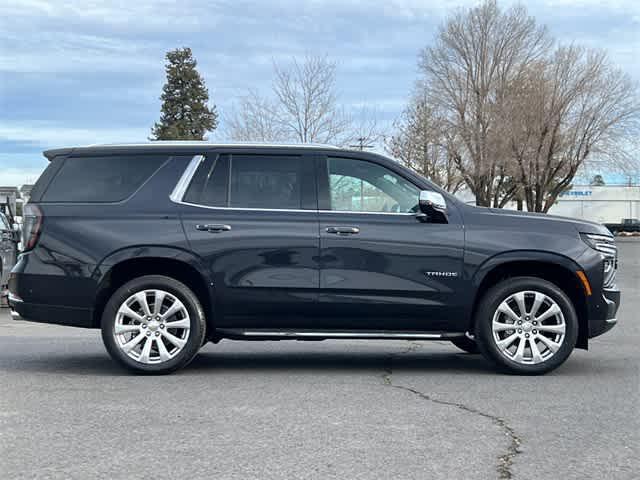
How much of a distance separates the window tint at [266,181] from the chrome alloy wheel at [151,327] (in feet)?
3.24

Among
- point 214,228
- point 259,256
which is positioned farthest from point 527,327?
point 214,228

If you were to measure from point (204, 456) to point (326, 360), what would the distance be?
3.90m

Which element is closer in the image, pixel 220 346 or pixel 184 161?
pixel 184 161

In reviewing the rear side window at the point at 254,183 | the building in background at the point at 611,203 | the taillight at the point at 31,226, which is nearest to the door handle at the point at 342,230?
the rear side window at the point at 254,183

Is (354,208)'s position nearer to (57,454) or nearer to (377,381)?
(377,381)

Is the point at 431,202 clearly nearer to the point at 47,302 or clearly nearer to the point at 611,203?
the point at 47,302

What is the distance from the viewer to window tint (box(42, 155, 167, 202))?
25.5 feet

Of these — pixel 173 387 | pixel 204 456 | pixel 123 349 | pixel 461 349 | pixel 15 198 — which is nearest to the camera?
pixel 204 456

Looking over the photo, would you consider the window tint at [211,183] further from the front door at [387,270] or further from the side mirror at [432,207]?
the side mirror at [432,207]

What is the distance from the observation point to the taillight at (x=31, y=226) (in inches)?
305

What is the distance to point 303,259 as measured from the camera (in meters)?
7.55

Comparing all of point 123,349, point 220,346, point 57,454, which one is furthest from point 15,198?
point 57,454

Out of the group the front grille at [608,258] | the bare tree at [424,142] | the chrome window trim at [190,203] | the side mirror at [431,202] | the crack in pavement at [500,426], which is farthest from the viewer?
the bare tree at [424,142]

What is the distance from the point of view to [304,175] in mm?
7781
